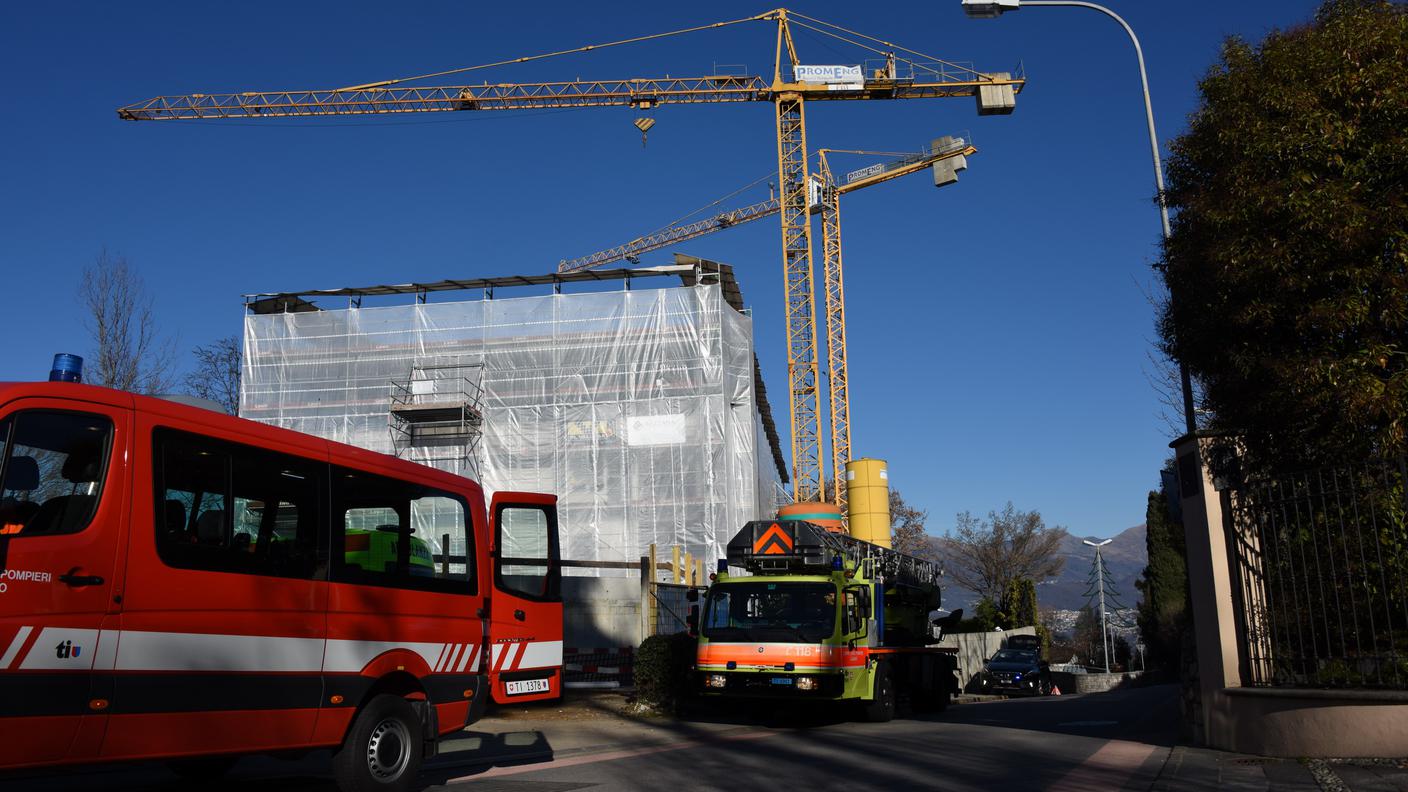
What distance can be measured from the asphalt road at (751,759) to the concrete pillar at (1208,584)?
91 cm

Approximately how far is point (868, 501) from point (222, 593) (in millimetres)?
34037

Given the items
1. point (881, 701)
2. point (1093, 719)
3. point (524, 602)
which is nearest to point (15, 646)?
point (524, 602)

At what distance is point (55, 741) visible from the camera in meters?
5.52

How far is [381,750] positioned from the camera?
25.5 feet

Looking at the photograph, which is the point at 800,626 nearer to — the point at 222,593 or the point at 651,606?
the point at 651,606

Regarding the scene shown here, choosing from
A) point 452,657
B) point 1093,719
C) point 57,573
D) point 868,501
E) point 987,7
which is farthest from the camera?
point 868,501

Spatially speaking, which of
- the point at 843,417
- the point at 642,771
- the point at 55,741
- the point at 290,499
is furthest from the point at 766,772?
the point at 843,417

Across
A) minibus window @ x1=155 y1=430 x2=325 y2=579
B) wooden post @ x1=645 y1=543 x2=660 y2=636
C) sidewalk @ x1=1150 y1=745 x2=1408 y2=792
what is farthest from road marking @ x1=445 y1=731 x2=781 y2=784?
sidewalk @ x1=1150 y1=745 x2=1408 y2=792

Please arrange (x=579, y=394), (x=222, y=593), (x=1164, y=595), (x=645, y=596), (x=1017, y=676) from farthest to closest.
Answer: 1. (x=1164, y=595)
2. (x=579, y=394)
3. (x=1017, y=676)
4. (x=645, y=596)
5. (x=222, y=593)

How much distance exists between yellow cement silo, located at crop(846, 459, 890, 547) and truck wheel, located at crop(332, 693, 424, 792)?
31676 mm

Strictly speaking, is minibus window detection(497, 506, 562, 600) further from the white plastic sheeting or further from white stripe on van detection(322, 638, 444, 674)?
the white plastic sheeting

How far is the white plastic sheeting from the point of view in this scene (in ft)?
110

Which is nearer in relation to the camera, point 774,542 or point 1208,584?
point 1208,584

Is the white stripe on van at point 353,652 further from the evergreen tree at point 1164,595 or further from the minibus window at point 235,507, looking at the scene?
the evergreen tree at point 1164,595
